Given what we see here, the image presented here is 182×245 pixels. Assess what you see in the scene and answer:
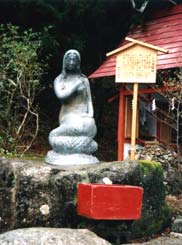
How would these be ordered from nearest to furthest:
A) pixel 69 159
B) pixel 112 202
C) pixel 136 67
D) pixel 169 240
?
1. pixel 112 202
2. pixel 169 240
3. pixel 69 159
4. pixel 136 67

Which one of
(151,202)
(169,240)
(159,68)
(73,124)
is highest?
(159,68)

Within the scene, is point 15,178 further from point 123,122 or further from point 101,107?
point 101,107

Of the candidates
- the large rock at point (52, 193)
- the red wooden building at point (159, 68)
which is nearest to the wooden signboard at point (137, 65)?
the large rock at point (52, 193)

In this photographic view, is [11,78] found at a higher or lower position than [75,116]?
higher

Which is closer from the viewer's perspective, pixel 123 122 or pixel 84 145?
pixel 84 145

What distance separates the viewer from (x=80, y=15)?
565 inches

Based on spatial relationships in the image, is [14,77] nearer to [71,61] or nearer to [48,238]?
[71,61]

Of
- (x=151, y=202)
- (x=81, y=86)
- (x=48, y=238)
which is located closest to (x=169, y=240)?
(x=151, y=202)

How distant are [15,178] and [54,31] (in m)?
8.86

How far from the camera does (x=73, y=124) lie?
7297 mm

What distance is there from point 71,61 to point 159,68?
4.56m

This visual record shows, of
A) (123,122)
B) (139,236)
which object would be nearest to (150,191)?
(139,236)

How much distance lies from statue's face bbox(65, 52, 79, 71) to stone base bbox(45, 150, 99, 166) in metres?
1.34

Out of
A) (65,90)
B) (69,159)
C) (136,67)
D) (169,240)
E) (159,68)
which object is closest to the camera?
(169,240)
